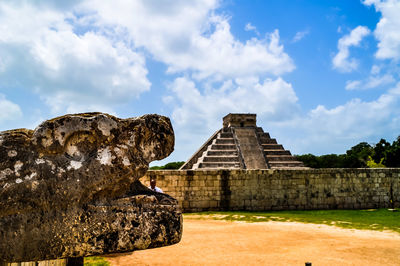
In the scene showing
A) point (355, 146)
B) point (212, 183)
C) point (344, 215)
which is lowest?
point (344, 215)

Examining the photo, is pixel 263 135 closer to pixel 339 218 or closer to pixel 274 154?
pixel 274 154

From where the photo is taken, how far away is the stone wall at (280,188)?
555 inches

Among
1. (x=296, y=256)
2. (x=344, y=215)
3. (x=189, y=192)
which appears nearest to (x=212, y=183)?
(x=189, y=192)

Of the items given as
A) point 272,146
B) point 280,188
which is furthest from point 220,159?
point 280,188

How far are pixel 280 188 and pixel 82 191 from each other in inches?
557

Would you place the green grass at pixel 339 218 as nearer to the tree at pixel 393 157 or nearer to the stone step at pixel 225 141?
the stone step at pixel 225 141

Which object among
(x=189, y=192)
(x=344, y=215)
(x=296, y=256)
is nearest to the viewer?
(x=296, y=256)

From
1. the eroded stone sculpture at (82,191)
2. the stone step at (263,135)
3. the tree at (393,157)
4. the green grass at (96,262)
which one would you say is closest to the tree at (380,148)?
the tree at (393,157)

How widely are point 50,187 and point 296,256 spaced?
575 centimetres

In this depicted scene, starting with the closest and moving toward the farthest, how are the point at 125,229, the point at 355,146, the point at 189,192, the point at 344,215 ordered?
1. the point at 125,229
2. the point at 344,215
3. the point at 189,192
4. the point at 355,146

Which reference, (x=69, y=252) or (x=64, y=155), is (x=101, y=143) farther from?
(x=69, y=252)

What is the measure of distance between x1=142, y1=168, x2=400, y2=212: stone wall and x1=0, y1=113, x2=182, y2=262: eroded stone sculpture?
39.6 ft

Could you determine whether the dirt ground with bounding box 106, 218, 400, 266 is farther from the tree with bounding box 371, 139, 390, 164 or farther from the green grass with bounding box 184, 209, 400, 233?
the tree with bounding box 371, 139, 390, 164

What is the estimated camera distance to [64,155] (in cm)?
147
